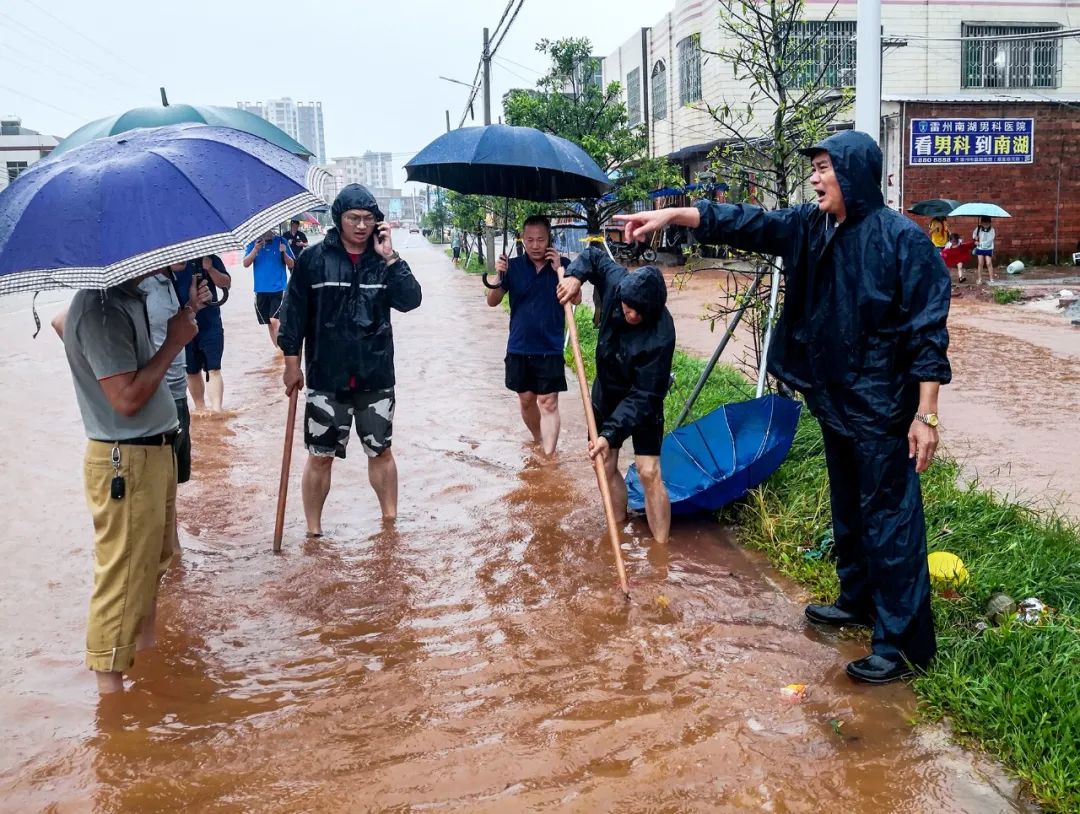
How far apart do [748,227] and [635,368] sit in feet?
4.17

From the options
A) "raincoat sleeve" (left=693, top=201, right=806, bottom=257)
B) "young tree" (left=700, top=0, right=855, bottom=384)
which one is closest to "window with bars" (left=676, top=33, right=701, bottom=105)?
"young tree" (left=700, top=0, right=855, bottom=384)

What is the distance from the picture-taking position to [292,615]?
4.55m

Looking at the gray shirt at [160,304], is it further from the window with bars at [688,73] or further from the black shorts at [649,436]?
the window with bars at [688,73]

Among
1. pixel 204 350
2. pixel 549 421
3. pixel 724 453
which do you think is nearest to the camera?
pixel 724 453

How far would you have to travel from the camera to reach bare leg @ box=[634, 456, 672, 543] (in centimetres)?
511

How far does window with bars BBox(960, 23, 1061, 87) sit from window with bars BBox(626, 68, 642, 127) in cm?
1031

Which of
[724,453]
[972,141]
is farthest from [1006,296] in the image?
[724,453]

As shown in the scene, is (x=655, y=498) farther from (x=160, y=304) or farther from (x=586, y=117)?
(x=586, y=117)

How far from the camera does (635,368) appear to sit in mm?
5023

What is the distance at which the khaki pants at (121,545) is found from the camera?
11.2ft

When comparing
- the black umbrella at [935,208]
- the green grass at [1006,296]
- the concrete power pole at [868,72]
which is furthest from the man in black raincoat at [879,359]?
the black umbrella at [935,208]

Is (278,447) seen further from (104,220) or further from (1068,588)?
(1068,588)

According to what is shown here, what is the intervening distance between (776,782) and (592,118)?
1078 centimetres

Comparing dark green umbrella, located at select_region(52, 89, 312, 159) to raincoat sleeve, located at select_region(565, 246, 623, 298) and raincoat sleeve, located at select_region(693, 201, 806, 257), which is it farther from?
raincoat sleeve, located at select_region(693, 201, 806, 257)
